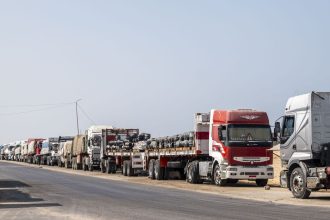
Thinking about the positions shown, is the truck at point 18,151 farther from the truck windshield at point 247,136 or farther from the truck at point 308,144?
the truck at point 308,144

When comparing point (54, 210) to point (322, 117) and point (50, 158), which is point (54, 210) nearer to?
point (322, 117)

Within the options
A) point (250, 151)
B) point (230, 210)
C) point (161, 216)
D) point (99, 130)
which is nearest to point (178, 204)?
point (230, 210)

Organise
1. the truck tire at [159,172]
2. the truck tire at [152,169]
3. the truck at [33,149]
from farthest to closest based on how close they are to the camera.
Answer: the truck at [33,149] < the truck tire at [152,169] < the truck tire at [159,172]

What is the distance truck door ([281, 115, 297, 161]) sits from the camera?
20.7m

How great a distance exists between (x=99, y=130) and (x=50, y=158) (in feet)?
78.0

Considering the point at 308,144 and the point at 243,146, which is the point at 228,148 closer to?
the point at 243,146

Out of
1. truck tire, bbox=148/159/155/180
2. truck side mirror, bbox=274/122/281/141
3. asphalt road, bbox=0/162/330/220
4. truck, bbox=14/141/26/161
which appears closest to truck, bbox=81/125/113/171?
truck tire, bbox=148/159/155/180

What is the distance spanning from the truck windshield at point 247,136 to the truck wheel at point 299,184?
20.0 feet

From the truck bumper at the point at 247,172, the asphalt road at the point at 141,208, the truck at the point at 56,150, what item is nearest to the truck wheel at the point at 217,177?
the truck bumper at the point at 247,172

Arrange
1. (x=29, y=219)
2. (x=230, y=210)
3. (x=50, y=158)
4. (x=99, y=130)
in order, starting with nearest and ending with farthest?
1. (x=29, y=219)
2. (x=230, y=210)
3. (x=99, y=130)
4. (x=50, y=158)

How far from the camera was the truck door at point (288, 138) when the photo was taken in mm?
20703

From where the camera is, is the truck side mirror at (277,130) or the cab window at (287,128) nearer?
the cab window at (287,128)

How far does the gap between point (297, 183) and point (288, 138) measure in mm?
1660

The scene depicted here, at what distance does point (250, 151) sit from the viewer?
26.5 meters
